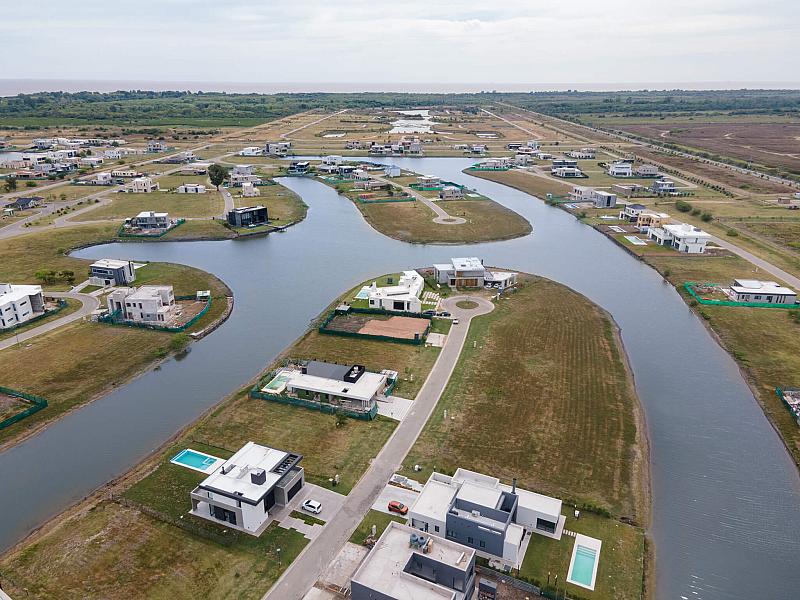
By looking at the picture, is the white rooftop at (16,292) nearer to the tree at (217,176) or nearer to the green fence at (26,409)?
the green fence at (26,409)

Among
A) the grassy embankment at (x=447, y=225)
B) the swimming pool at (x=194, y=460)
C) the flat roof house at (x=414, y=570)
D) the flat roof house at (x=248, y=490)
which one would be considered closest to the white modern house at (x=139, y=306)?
the swimming pool at (x=194, y=460)

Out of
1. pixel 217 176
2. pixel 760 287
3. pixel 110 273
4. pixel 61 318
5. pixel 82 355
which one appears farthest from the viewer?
pixel 217 176

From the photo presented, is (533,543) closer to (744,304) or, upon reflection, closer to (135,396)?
(135,396)

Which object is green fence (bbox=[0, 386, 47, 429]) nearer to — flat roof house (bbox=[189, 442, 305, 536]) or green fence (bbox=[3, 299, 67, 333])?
green fence (bbox=[3, 299, 67, 333])

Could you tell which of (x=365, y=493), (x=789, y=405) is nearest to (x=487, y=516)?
(x=365, y=493)

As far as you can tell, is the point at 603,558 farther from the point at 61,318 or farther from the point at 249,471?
the point at 61,318

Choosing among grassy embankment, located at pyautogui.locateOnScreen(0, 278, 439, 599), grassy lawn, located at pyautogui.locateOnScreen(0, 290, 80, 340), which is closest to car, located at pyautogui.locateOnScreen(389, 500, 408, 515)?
grassy embankment, located at pyautogui.locateOnScreen(0, 278, 439, 599)
